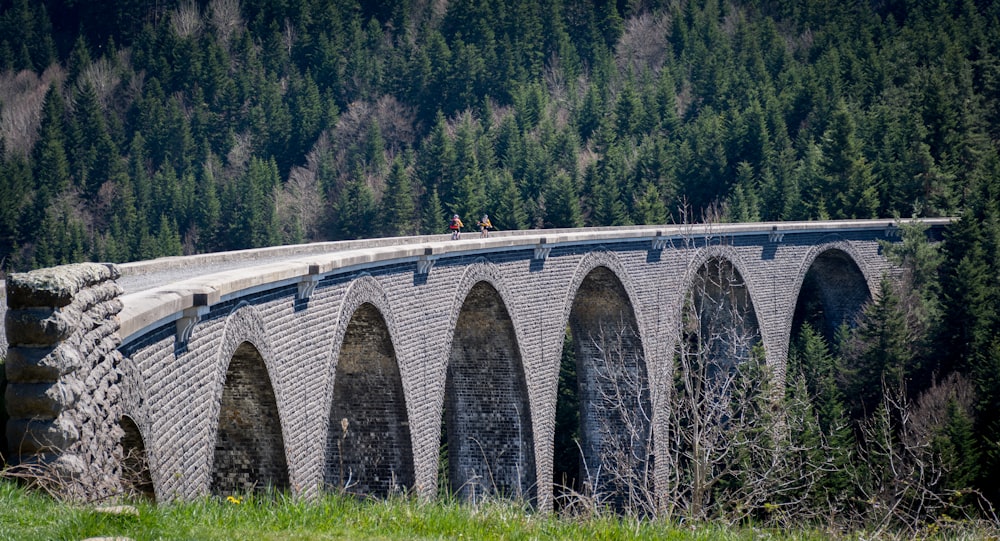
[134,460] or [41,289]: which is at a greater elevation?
[41,289]

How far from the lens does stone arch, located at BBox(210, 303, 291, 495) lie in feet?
42.3

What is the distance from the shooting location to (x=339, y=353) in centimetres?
1769

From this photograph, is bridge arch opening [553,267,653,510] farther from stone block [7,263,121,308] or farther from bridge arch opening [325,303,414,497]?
stone block [7,263,121,308]

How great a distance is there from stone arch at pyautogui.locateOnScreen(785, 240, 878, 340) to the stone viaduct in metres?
5.25

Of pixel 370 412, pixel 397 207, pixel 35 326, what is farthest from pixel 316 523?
pixel 397 207

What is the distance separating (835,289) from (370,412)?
32.7 m

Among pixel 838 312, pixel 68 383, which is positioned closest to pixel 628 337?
pixel 838 312

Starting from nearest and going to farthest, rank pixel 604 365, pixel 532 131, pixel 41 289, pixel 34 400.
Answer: pixel 34 400
pixel 41 289
pixel 604 365
pixel 532 131

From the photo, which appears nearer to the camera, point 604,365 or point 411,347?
point 411,347

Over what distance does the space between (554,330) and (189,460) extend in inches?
658

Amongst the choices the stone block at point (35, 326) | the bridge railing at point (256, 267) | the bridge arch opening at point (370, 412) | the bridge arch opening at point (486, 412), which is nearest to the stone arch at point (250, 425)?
the bridge railing at point (256, 267)

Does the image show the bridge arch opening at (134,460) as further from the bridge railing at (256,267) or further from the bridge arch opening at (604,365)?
the bridge arch opening at (604,365)

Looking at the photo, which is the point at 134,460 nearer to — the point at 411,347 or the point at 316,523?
the point at 316,523

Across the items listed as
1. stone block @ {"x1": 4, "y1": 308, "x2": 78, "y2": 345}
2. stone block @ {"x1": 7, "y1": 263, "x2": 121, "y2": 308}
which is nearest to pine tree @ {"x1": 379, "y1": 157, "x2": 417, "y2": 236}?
stone block @ {"x1": 7, "y1": 263, "x2": 121, "y2": 308}
